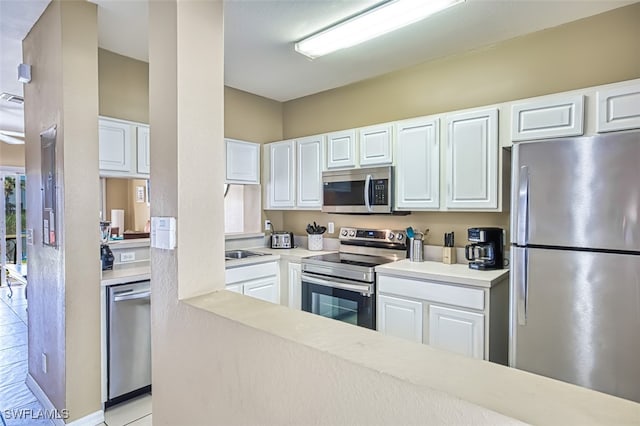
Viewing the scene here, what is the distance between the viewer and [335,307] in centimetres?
301

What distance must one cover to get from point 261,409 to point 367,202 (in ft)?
7.57

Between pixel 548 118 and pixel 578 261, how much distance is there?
3.18 ft

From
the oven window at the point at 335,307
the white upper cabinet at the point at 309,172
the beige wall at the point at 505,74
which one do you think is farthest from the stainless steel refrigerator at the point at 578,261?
the white upper cabinet at the point at 309,172

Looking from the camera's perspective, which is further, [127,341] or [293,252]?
[293,252]

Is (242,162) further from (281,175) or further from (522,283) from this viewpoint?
(522,283)

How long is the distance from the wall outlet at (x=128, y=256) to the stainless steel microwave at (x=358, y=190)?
5.80 feet

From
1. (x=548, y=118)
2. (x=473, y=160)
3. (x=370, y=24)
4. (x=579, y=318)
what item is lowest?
(x=579, y=318)

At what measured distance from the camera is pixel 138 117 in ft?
9.80

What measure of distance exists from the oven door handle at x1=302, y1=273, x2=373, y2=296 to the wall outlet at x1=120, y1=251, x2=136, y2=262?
4.86ft

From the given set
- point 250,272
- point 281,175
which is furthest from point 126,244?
point 281,175

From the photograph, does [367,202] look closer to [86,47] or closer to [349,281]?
[349,281]

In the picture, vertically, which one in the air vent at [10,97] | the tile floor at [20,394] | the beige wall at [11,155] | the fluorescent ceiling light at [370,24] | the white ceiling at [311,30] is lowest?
the tile floor at [20,394]

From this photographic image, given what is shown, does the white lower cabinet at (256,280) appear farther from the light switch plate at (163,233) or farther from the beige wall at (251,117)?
the light switch plate at (163,233)

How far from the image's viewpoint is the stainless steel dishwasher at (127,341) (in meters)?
2.33
